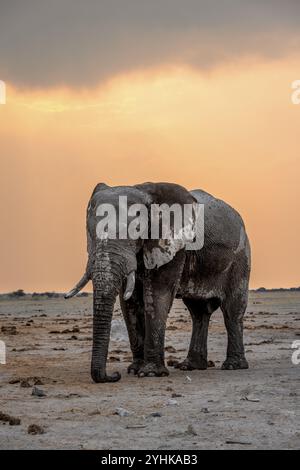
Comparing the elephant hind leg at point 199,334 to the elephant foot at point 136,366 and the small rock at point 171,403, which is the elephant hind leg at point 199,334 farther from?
the small rock at point 171,403

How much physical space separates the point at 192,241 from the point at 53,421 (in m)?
8.01

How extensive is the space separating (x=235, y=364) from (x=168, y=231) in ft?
13.0

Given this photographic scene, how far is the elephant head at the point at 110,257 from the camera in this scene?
1698cm

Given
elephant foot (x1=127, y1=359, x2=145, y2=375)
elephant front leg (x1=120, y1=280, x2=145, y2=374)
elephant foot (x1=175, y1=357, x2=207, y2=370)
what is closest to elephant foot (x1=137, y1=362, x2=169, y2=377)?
elephant foot (x1=127, y1=359, x2=145, y2=375)

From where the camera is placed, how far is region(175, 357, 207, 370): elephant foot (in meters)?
20.7

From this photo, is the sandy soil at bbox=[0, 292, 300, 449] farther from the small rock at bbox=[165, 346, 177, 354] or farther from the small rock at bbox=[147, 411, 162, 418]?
the small rock at bbox=[165, 346, 177, 354]

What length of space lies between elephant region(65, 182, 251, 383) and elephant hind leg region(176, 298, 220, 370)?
0.08 ft

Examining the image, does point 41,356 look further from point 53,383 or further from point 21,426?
point 21,426

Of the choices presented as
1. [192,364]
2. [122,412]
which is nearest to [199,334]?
[192,364]

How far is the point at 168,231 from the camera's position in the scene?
19.0m

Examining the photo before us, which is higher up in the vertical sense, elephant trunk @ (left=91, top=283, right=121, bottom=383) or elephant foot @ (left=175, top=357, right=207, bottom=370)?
elephant trunk @ (left=91, top=283, right=121, bottom=383)

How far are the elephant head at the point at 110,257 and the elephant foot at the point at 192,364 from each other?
290 centimetres

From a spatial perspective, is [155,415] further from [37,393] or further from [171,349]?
[171,349]

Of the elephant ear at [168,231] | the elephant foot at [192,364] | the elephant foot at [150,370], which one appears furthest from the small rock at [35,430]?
the elephant foot at [192,364]
